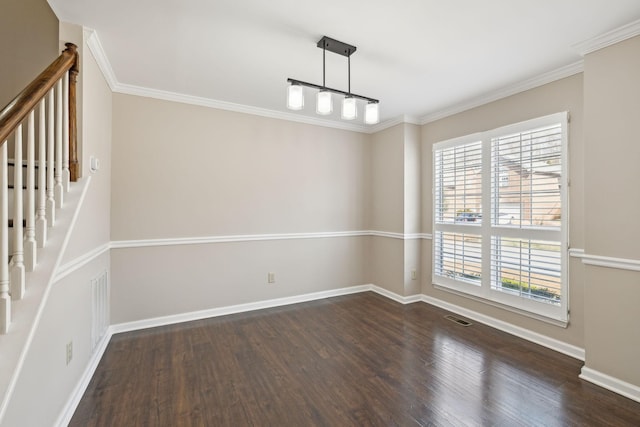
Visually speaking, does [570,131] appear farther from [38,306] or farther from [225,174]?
[38,306]

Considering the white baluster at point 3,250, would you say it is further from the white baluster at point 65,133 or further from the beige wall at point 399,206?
the beige wall at point 399,206

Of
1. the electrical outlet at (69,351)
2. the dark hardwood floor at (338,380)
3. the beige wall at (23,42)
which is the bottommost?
the dark hardwood floor at (338,380)

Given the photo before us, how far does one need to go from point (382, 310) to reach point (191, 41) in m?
3.58

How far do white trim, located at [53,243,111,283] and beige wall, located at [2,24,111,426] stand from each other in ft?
0.10

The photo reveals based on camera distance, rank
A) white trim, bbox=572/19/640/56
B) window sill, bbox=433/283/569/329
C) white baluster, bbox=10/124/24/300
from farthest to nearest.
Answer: window sill, bbox=433/283/569/329, white trim, bbox=572/19/640/56, white baluster, bbox=10/124/24/300

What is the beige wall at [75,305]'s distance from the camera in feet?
4.65

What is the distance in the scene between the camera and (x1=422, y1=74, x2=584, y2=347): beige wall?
2.60 metres

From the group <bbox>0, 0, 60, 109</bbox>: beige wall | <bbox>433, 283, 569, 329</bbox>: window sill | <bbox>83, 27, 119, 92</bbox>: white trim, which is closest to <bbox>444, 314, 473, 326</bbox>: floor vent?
<bbox>433, 283, 569, 329</bbox>: window sill

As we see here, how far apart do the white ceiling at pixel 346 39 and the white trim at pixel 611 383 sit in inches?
102

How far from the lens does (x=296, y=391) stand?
2154mm

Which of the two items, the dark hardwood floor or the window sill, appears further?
the window sill

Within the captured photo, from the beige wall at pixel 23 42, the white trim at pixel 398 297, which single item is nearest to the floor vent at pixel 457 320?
the white trim at pixel 398 297

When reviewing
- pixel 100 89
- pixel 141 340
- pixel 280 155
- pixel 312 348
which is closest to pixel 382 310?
pixel 312 348

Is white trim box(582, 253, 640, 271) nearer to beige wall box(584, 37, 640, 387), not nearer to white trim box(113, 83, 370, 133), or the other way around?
beige wall box(584, 37, 640, 387)
